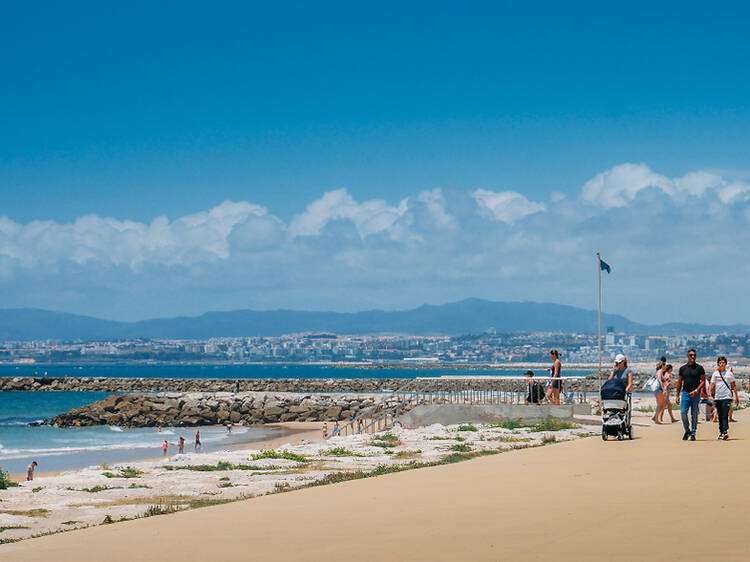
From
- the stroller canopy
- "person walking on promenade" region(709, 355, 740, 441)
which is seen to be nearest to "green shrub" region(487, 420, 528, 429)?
the stroller canopy

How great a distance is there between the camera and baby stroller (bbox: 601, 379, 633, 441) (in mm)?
18734

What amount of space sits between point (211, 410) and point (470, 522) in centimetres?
5761

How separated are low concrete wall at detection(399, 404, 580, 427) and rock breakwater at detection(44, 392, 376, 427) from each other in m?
31.3

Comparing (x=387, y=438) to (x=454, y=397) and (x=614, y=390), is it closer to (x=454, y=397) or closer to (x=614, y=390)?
(x=614, y=390)

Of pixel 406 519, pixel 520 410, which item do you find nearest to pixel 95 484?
pixel 406 519

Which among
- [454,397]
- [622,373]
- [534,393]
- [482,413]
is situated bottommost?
[454,397]

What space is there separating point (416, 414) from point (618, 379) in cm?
1081

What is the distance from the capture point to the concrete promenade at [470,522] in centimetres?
805

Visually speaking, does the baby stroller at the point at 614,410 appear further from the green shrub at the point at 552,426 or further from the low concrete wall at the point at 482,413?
the low concrete wall at the point at 482,413

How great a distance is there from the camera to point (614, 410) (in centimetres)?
1900

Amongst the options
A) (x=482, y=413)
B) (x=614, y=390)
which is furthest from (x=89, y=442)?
(x=614, y=390)

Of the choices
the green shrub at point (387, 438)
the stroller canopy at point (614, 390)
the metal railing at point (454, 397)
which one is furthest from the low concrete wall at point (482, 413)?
the stroller canopy at point (614, 390)

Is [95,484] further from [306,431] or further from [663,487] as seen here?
[306,431]

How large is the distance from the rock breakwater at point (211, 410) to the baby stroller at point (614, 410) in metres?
40.8
